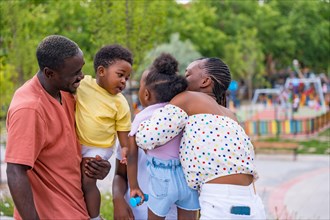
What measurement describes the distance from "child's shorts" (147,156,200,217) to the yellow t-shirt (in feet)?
0.91

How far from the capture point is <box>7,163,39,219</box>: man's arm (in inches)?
84.5

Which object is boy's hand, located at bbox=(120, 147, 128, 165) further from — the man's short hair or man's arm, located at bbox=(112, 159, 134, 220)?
the man's short hair

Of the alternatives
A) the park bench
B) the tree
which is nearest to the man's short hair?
the park bench

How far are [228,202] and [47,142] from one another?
0.92 m

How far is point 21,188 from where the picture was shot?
84.6 inches

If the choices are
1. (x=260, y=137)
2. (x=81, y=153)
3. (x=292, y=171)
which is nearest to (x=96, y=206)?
(x=81, y=153)

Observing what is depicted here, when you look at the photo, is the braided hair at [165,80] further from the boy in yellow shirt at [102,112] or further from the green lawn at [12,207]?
the green lawn at [12,207]

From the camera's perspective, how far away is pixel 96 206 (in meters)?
2.62

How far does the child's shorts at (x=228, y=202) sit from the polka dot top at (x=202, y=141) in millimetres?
65

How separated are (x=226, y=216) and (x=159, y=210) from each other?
451 mm

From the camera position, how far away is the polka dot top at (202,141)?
2.60 meters

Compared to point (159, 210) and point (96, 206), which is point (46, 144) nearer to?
point (96, 206)

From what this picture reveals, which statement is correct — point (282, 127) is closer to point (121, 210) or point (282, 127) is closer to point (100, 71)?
point (121, 210)


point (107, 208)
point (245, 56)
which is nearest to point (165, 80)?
point (107, 208)
